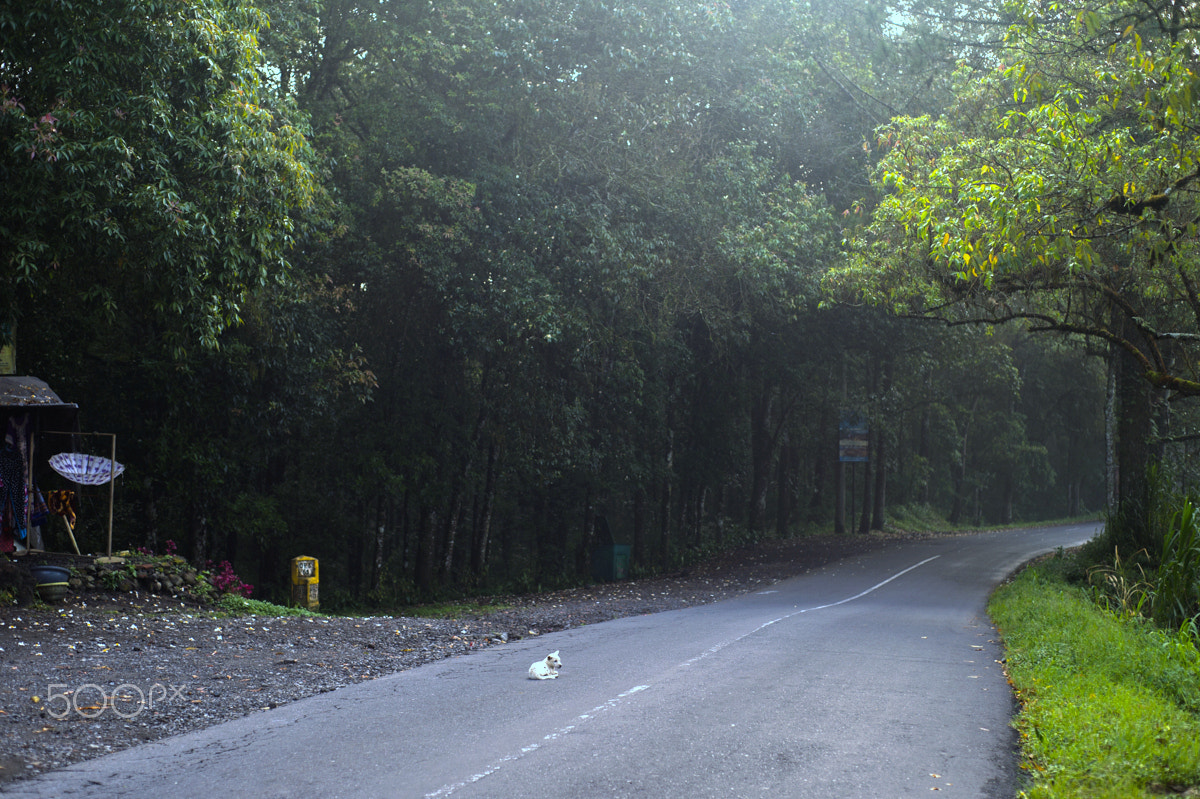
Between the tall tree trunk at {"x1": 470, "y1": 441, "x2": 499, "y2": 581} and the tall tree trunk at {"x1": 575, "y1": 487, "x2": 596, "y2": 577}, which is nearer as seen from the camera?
the tall tree trunk at {"x1": 470, "y1": 441, "x2": 499, "y2": 581}

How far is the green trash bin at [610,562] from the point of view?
80.0 feet

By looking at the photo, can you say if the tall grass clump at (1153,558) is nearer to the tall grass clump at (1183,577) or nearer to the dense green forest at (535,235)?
the tall grass clump at (1183,577)

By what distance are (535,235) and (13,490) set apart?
10542mm

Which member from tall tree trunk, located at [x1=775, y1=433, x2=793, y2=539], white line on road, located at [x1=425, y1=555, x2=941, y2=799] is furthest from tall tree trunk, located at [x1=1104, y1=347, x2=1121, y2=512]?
white line on road, located at [x1=425, y1=555, x2=941, y2=799]

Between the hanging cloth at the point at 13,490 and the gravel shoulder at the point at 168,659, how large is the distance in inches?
73.4

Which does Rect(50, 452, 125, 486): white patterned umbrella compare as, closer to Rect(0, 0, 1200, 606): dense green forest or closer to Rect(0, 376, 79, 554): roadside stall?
Rect(0, 376, 79, 554): roadside stall

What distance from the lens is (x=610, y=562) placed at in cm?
2441

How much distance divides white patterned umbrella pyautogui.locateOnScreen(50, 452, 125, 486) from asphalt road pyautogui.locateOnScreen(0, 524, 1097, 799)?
666cm

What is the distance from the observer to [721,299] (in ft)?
79.2

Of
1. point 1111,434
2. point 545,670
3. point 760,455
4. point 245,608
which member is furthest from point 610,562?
point 545,670

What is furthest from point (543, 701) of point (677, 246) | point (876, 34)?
point (876, 34)

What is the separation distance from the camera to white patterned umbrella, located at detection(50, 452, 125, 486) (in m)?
13.5

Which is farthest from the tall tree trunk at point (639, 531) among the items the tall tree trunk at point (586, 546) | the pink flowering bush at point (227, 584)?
the pink flowering bush at point (227, 584)

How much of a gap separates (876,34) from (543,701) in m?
19.2
